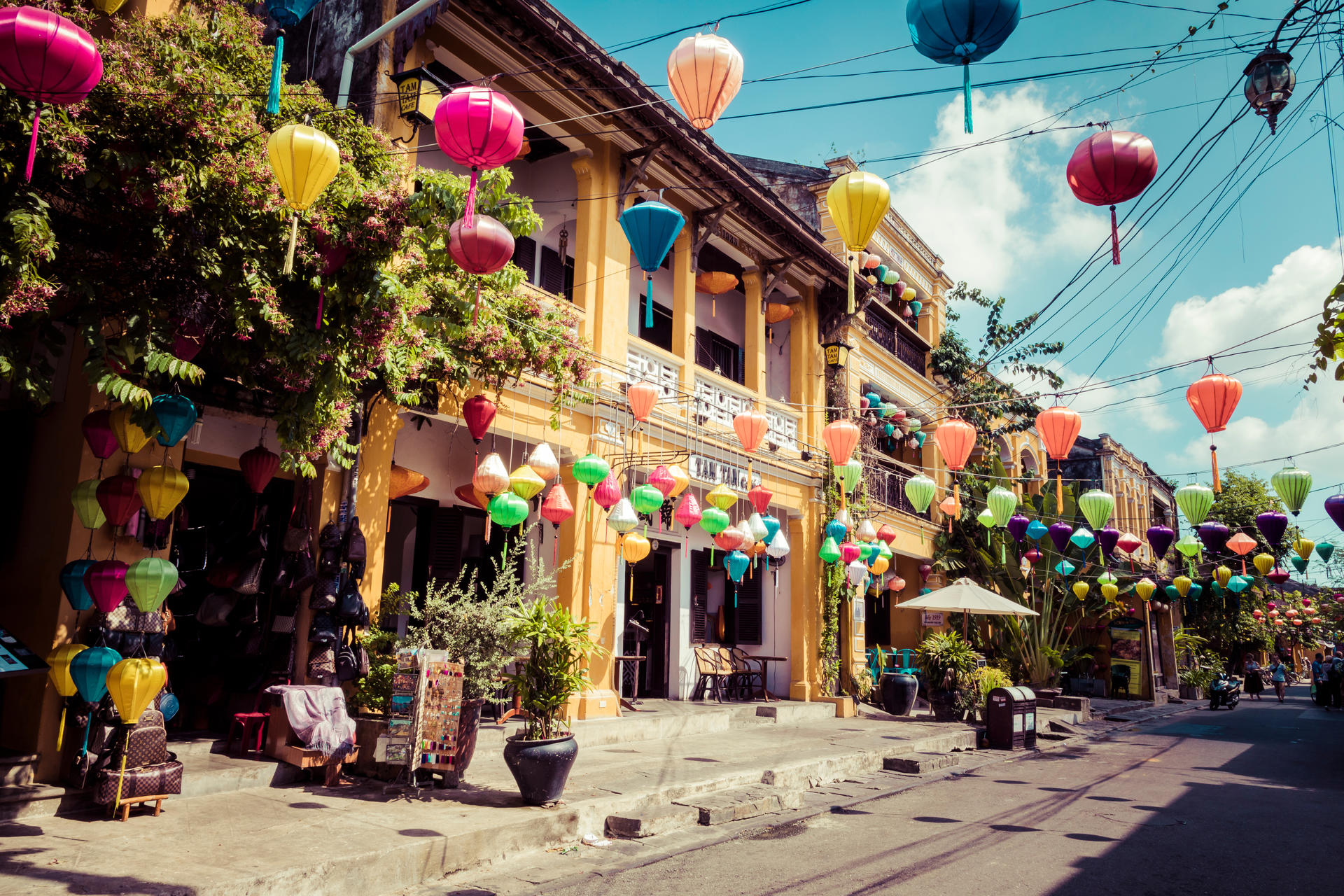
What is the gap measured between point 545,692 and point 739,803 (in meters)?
2.25

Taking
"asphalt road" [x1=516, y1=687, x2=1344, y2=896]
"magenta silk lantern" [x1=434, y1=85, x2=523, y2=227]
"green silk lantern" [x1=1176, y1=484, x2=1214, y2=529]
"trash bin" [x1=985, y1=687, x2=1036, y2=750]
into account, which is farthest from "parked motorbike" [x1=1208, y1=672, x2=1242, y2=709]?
"magenta silk lantern" [x1=434, y1=85, x2=523, y2=227]

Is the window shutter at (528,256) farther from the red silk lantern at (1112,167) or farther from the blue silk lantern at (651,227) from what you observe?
the red silk lantern at (1112,167)

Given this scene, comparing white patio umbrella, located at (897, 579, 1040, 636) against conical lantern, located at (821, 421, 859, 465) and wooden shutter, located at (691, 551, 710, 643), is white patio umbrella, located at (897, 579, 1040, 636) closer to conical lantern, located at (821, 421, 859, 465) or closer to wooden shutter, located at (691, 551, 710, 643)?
wooden shutter, located at (691, 551, 710, 643)

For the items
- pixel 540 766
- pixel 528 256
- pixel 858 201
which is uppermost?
pixel 528 256

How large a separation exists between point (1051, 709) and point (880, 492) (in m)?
6.34

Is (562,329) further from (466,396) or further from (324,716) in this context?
(324,716)

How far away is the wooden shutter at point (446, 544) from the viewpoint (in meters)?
11.9

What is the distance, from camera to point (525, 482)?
8.66 meters

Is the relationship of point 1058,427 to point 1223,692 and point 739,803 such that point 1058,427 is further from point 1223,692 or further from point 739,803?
point 1223,692

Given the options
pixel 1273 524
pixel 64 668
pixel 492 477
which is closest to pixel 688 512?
pixel 492 477

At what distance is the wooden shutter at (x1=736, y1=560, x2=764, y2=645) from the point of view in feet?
53.9

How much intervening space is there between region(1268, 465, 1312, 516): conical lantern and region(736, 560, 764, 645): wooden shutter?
28.6ft

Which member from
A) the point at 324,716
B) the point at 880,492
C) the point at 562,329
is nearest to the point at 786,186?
the point at 880,492

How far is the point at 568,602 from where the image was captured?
11281mm
